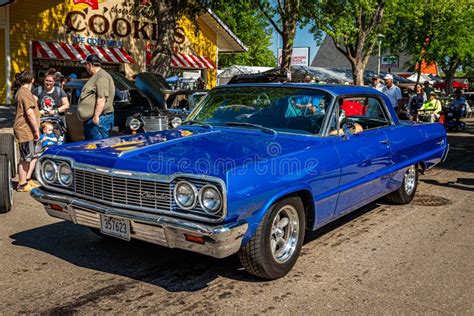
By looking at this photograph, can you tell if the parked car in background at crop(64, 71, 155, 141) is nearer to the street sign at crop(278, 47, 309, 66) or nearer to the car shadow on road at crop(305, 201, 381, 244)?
the car shadow on road at crop(305, 201, 381, 244)

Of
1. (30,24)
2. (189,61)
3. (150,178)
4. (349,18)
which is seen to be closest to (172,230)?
(150,178)

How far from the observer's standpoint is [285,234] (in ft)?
13.4

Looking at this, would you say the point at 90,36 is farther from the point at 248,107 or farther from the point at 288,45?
the point at 248,107

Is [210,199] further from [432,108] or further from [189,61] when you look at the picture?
[189,61]

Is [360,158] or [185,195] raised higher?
[360,158]

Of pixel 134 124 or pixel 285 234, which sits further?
pixel 134 124

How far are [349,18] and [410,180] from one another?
1736cm

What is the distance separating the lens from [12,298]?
359cm

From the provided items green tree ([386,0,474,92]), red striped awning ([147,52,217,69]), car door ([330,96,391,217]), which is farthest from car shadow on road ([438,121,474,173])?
green tree ([386,0,474,92])

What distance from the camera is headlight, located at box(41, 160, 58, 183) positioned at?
4.20 meters

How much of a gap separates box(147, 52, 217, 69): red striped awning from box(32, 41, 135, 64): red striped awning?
8.91 ft

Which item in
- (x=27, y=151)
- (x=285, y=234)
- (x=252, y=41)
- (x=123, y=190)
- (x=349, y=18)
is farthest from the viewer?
(x=252, y=41)

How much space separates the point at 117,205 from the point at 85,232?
66.4 inches

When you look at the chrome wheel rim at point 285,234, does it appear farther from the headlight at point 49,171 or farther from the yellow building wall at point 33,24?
the yellow building wall at point 33,24
